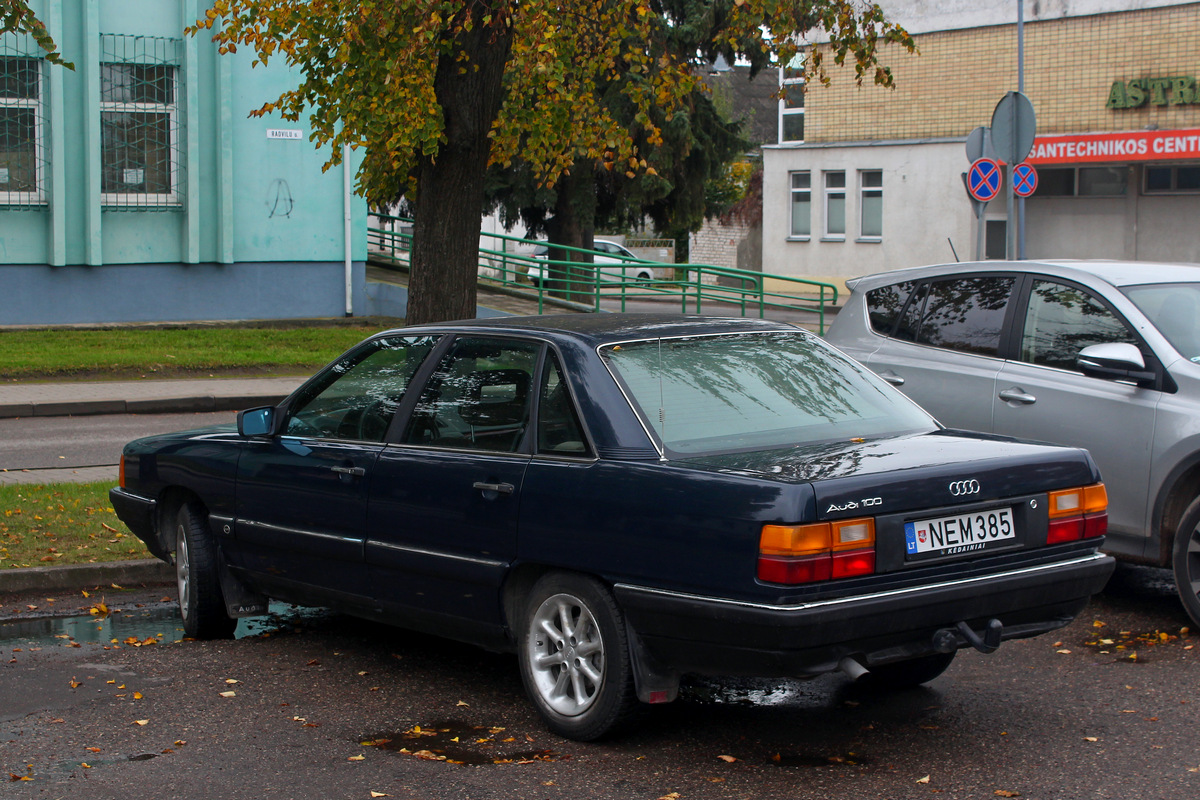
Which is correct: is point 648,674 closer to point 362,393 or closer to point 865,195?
point 362,393

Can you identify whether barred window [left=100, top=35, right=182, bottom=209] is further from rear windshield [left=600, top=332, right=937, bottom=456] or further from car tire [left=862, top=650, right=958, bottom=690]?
car tire [left=862, top=650, right=958, bottom=690]

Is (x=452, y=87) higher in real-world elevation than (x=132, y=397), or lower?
higher

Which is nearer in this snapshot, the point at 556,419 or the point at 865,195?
the point at 556,419

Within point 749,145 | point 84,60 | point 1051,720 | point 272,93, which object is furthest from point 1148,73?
point 1051,720

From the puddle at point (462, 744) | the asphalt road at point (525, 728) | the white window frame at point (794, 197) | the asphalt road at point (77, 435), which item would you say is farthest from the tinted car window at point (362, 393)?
the white window frame at point (794, 197)

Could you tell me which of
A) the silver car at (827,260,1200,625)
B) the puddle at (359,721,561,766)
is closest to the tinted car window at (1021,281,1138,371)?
the silver car at (827,260,1200,625)

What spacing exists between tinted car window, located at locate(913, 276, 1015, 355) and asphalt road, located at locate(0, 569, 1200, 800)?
67.2 inches

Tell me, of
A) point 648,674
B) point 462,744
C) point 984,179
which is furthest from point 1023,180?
point 462,744

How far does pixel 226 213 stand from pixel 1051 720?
19234mm

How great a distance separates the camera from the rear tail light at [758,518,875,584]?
4.12 meters

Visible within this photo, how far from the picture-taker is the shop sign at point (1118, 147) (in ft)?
102

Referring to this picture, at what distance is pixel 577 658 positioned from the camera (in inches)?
186

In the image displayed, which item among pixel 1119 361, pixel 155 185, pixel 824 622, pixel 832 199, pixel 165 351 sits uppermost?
pixel 832 199

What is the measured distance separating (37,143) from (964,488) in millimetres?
19422
